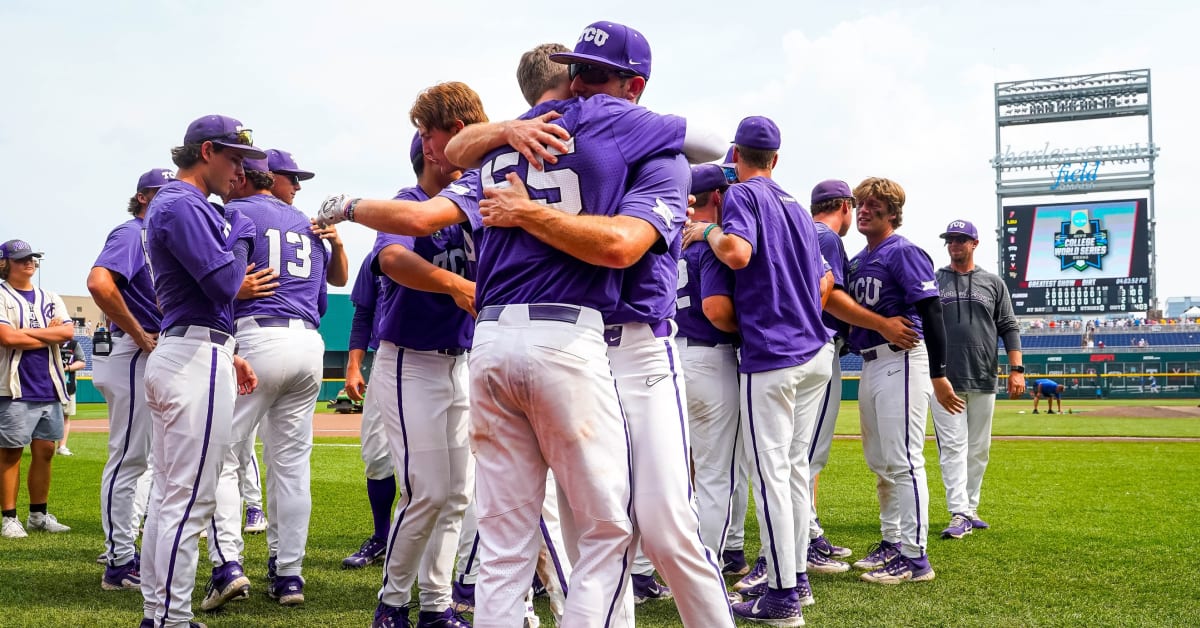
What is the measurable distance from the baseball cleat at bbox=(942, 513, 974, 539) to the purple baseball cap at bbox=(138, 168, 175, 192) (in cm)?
557

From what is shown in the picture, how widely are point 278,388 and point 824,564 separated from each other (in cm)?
318

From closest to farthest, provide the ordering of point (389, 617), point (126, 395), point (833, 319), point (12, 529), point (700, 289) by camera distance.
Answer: point (389, 617) → point (700, 289) → point (126, 395) → point (833, 319) → point (12, 529)

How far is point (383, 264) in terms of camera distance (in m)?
3.70

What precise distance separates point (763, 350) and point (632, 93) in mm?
1636

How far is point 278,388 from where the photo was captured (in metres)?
4.46

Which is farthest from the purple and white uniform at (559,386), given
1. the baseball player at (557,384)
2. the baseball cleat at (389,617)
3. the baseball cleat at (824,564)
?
the baseball cleat at (824,564)

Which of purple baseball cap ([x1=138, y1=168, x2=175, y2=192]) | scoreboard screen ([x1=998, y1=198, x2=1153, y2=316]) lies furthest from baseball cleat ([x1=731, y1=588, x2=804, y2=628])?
scoreboard screen ([x1=998, y1=198, x2=1153, y2=316])

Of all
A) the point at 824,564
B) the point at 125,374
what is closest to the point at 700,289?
the point at 824,564

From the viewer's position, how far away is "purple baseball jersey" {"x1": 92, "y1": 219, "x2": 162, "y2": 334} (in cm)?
491

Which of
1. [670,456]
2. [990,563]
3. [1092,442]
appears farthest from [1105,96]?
[670,456]

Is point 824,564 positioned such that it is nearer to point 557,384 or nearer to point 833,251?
point 833,251

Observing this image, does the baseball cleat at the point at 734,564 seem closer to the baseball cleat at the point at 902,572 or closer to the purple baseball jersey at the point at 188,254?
the baseball cleat at the point at 902,572

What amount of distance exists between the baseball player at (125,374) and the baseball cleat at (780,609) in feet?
10.7

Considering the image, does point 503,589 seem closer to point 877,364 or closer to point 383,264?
point 383,264
